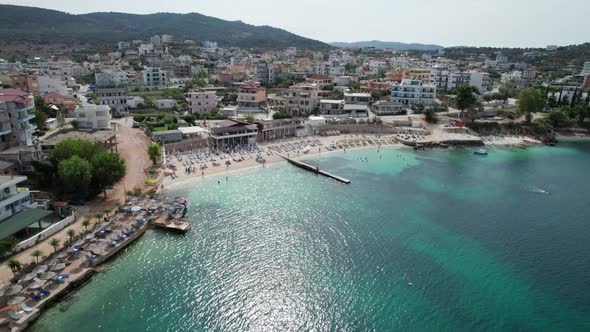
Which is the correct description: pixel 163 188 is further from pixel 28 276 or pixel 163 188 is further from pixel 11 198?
pixel 28 276

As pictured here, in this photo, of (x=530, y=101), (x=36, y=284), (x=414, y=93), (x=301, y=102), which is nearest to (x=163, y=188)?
(x=36, y=284)

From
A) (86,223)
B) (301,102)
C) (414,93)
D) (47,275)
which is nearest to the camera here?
(47,275)

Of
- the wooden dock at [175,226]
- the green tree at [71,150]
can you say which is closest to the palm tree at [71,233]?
the wooden dock at [175,226]

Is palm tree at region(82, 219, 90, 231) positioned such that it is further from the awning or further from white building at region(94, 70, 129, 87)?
white building at region(94, 70, 129, 87)

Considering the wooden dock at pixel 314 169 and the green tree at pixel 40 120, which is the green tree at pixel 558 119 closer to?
the wooden dock at pixel 314 169

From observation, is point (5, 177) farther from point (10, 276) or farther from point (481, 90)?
point (481, 90)
